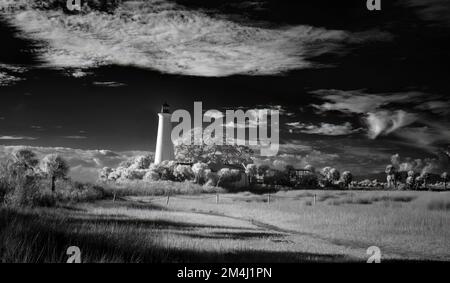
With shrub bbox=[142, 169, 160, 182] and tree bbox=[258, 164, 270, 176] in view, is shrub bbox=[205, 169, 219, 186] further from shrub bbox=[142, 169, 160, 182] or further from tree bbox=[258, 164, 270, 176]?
tree bbox=[258, 164, 270, 176]

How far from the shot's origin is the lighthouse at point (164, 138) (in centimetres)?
5691

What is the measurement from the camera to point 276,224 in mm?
19641

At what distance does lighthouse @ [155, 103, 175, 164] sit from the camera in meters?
56.9

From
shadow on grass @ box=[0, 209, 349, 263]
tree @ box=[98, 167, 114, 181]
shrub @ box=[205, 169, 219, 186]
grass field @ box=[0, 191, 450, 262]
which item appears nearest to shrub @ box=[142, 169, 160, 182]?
shrub @ box=[205, 169, 219, 186]

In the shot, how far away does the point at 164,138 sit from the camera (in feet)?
190

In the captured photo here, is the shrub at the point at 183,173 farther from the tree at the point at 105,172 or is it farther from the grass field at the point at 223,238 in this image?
the grass field at the point at 223,238

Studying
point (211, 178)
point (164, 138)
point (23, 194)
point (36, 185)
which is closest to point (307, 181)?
point (211, 178)

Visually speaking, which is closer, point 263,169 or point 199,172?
point 199,172

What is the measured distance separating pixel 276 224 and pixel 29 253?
13.5 meters

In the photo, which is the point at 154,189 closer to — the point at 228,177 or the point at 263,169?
the point at 228,177

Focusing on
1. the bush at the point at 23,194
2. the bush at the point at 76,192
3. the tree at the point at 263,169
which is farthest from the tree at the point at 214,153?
the bush at the point at 23,194

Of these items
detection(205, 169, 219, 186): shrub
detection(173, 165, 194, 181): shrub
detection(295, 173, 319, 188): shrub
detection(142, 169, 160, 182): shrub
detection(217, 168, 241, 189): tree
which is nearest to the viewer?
detection(142, 169, 160, 182): shrub

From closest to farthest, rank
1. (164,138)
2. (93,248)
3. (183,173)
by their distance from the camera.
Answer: (93,248)
(183,173)
(164,138)
